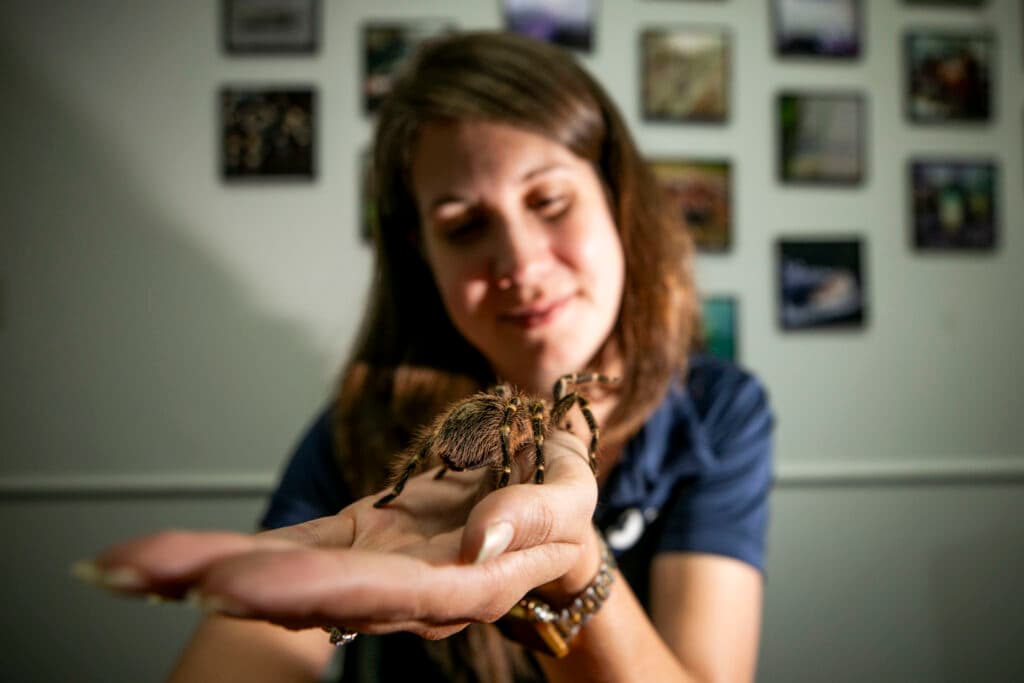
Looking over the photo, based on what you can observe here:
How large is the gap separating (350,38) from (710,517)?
6.95ft

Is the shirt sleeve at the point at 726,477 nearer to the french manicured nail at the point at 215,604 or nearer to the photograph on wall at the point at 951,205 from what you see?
the french manicured nail at the point at 215,604

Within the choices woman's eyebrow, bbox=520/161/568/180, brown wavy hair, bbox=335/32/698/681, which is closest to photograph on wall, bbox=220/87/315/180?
brown wavy hair, bbox=335/32/698/681

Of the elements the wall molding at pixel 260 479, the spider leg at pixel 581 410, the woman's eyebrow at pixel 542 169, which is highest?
the woman's eyebrow at pixel 542 169

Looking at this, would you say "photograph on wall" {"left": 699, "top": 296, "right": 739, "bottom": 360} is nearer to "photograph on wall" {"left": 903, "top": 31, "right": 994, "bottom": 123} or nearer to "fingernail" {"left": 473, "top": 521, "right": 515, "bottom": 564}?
"photograph on wall" {"left": 903, "top": 31, "right": 994, "bottom": 123}

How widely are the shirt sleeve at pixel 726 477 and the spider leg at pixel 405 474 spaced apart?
69 centimetres

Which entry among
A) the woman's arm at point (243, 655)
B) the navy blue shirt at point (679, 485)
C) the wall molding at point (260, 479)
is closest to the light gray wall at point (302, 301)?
the wall molding at point (260, 479)

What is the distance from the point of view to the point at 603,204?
3.98 ft

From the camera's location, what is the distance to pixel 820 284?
221 cm

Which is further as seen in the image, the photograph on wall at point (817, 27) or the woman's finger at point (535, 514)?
the photograph on wall at point (817, 27)

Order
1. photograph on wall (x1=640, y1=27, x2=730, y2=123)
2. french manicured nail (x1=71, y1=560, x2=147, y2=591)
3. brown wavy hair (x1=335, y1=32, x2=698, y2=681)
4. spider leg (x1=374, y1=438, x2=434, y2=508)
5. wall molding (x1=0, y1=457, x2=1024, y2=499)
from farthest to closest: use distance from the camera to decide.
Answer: photograph on wall (x1=640, y1=27, x2=730, y2=123) → wall molding (x1=0, y1=457, x2=1024, y2=499) → brown wavy hair (x1=335, y1=32, x2=698, y2=681) → spider leg (x1=374, y1=438, x2=434, y2=508) → french manicured nail (x1=71, y1=560, x2=147, y2=591)

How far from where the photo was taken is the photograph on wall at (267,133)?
2.13m

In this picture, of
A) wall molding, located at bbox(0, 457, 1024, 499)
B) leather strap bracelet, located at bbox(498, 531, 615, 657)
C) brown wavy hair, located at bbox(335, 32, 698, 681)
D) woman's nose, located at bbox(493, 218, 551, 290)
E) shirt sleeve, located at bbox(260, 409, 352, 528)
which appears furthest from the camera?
wall molding, located at bbox(0, 457, 1024, 499)

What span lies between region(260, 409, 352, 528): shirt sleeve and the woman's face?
20.5 inches

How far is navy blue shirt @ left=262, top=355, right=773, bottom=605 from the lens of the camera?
123 centimetres
